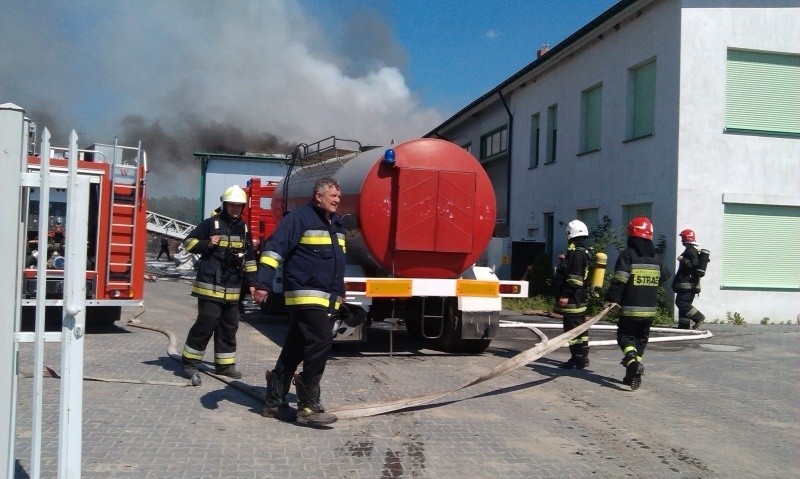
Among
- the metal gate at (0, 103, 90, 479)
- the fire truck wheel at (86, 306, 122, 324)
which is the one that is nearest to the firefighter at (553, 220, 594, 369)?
A: the metal gate at (0, 103, 90, 479)

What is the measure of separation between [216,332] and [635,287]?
14.2 feet

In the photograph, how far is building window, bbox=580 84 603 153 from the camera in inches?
723

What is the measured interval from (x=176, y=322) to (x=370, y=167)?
207 inches

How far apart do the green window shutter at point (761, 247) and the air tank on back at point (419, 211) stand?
6.93m

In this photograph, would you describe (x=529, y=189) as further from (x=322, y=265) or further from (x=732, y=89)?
(x=322, y=265)

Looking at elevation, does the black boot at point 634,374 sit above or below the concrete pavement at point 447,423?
above

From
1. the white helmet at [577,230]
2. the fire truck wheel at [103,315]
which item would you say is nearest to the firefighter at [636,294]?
the white helmet at [577,230]

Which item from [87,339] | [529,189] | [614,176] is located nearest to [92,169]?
[87,339]

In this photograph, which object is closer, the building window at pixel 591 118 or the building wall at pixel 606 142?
the building wall at pixel 606 142

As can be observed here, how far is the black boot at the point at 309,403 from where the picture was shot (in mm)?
6066

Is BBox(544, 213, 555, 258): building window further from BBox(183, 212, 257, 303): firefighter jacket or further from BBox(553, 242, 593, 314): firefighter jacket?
BBox(183, 212, 257, 303): firefighter jacket

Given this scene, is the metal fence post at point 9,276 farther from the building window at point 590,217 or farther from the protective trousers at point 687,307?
the building window at point 590,217

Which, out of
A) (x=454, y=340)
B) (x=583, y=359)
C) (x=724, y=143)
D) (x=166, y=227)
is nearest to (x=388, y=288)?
(x=454, y=340)

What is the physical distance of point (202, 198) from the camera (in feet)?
86.2
